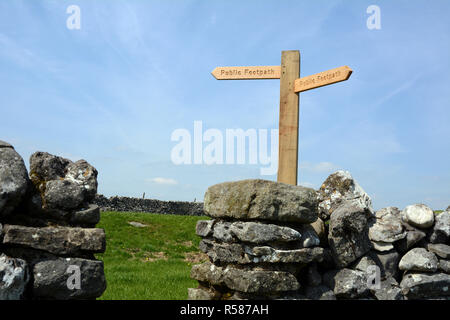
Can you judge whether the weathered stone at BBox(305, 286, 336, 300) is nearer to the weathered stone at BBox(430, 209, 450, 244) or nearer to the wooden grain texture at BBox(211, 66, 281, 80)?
the weathered stone at BBox(430, 209, 450, 244)

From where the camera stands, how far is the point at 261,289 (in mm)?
4266

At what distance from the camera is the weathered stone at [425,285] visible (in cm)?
515

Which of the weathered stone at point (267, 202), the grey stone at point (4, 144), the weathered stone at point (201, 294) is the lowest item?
the weathered stone at point (201, 294)

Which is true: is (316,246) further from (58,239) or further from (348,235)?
(58,239)

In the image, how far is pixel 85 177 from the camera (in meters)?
4.18

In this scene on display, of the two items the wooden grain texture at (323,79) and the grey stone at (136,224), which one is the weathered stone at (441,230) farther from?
the grey stone at (136,224)

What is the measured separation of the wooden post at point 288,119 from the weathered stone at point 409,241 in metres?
1.90

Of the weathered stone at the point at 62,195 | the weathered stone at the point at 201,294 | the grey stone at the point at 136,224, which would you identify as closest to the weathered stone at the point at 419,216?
the weathered stone at the point at 201,294

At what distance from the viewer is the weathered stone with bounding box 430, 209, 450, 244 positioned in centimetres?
545

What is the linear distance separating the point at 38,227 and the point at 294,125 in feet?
14.4
